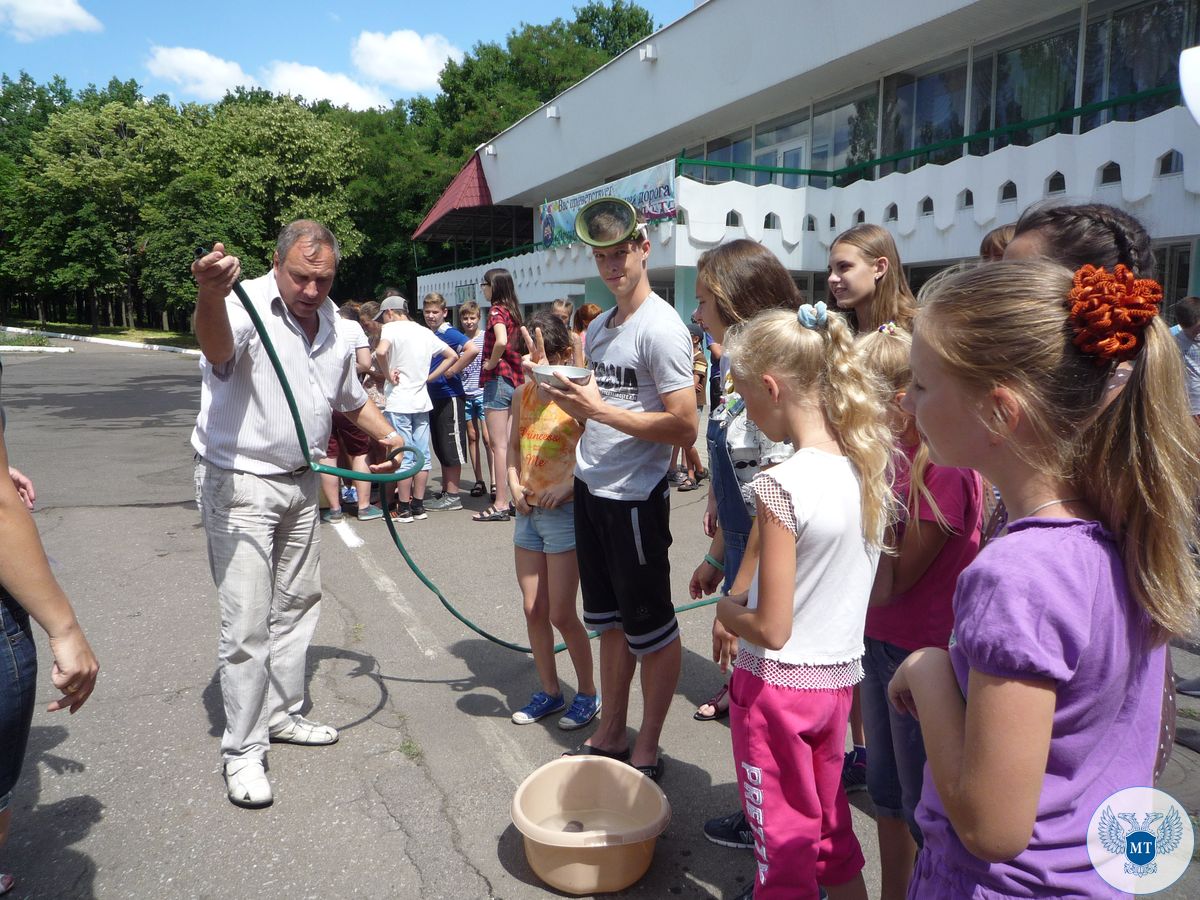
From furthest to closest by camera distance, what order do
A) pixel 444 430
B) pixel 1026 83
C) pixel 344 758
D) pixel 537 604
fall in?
pixel 1026 83, pixel 444 430, pixel 537 604, pixel 344 758

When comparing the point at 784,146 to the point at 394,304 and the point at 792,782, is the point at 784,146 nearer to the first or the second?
the point at 394,304

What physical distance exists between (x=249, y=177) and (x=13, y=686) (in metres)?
42.8

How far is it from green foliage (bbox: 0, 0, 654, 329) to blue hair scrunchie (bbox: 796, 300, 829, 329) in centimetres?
3532

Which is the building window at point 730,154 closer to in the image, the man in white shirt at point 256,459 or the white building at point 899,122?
the white building at point 899,122

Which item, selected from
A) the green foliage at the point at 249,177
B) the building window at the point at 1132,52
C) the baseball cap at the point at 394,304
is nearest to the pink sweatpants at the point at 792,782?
the baseball cap at the point at 394,304

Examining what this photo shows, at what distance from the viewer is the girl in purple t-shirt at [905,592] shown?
215 cm

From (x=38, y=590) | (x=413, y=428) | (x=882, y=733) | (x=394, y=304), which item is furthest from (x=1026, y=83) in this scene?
(x=38, y=590)

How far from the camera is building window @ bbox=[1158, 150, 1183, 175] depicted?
346 inches

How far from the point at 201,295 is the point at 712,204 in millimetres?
11410

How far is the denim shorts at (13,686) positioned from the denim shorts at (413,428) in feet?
18.0

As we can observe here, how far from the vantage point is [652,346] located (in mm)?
3049

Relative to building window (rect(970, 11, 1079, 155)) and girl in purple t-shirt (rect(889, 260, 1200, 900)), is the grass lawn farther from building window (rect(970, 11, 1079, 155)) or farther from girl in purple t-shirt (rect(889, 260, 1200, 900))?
girl in purple t-shirt (rect(889, 260, 1200, 900))

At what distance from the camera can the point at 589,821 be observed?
9.24 ft

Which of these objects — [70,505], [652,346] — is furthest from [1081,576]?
[70,505]
